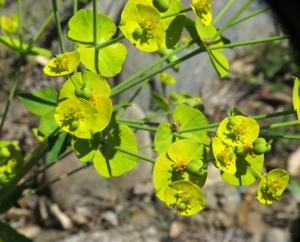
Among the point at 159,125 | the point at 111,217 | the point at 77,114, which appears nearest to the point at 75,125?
the point at 77,114

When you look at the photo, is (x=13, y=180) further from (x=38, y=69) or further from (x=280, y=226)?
(x=280, y=226)

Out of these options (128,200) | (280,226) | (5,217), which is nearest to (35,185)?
(5,217)

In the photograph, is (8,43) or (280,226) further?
(280,226)

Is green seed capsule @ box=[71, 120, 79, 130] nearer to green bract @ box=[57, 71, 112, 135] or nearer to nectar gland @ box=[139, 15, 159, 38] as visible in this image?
green bract @ box=[57, 71, 112, 135]

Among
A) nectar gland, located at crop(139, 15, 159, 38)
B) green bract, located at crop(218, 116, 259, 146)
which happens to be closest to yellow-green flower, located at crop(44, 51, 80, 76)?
nectar gland, located at crop(139, 15, 159, 38)

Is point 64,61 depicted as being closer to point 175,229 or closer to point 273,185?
point 273,185

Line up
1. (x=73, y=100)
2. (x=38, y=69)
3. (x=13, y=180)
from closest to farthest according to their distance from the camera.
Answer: (x=73, y=100) < (x=13, y=180) < (x=38, y=69)
